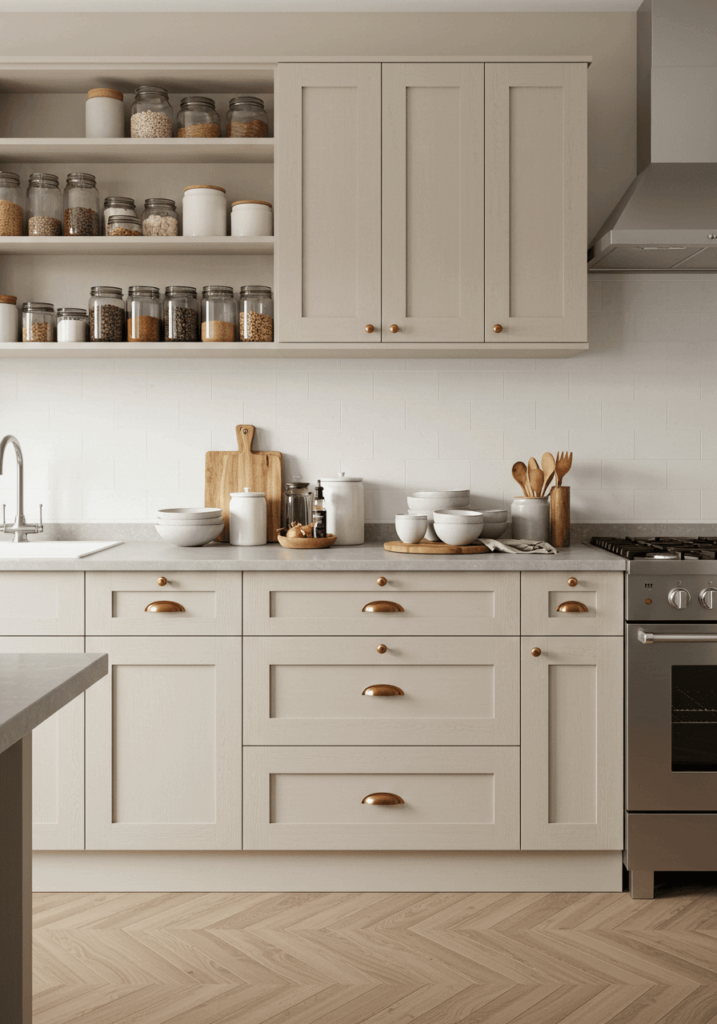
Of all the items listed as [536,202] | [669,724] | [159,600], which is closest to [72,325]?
[159,600]

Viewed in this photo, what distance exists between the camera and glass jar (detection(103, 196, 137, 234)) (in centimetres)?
292

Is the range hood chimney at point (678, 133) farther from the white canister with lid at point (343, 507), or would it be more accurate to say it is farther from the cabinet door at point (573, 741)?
the cabinet door at point (573, 741)

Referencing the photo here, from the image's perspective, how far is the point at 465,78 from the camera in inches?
109

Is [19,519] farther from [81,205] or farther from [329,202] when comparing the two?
[329,202]

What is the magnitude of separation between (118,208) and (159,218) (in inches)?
5.7

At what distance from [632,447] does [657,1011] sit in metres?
1.89

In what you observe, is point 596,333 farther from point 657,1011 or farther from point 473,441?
point 657,1011

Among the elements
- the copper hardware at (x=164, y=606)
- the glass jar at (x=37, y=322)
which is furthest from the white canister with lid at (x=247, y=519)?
the glass jar at (x=37, y=322)

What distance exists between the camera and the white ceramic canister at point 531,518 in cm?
300

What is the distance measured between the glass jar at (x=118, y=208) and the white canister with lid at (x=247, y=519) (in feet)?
3.44

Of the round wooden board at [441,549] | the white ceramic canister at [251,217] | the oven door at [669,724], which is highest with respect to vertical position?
the white ceramic canister at [251,217]

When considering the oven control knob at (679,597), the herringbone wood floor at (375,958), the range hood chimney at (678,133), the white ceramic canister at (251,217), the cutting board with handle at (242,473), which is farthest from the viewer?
the cutting board with handle at (242,473)

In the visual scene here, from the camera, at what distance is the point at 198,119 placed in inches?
115

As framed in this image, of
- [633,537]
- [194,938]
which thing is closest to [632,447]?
[633,537]
